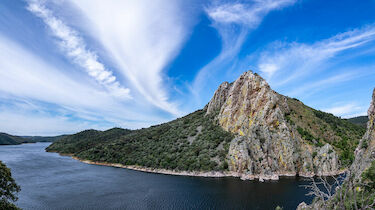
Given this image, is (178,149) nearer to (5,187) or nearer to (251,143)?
(251,143)

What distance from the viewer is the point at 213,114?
334ft

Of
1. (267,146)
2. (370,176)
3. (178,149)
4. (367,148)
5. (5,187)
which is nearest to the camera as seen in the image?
(370,176)

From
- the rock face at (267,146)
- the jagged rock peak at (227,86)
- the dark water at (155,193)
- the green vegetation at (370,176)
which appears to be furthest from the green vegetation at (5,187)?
the jagged rock peak at (227,86)

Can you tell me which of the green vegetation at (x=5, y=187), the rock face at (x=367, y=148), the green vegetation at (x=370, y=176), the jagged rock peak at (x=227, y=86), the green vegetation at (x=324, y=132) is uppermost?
the jagged rock peak at (x=227, y=86)

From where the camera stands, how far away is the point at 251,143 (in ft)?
212

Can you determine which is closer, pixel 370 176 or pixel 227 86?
pixel 370 176

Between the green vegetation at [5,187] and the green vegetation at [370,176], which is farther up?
the green vegetation at [370,176]

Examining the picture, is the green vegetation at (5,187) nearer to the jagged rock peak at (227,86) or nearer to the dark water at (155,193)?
the dark water at (155,193)

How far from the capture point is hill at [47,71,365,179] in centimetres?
6181

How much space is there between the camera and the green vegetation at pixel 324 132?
71.9m

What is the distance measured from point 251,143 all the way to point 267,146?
17.3ft

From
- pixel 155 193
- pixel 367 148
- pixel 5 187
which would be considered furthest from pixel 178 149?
pixel 367 148

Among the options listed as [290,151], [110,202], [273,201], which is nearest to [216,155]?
[290,151]

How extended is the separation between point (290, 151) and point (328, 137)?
2818 cm
